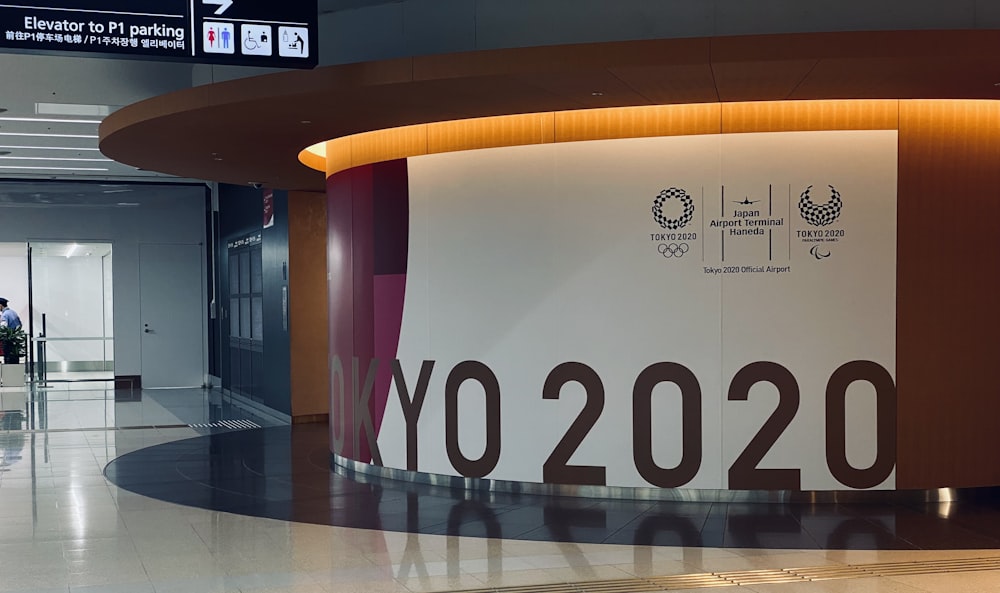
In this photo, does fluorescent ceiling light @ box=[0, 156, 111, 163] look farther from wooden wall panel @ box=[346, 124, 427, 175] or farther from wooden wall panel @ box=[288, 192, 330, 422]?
wooden wall panel @ box=[346, 124, 427, 175]

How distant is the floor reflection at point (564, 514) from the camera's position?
688 centimetres

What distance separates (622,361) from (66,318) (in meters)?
15.6

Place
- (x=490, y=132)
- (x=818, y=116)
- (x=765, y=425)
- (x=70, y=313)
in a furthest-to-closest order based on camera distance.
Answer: (x=70, y=313)
(x=490, y=132)
(x=765, y=425)
(x=818, y=116)

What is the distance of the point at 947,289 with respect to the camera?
7.95 m

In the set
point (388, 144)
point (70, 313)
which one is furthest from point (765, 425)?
point (70, 313)

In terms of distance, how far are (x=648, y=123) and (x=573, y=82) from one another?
1226 millimetres

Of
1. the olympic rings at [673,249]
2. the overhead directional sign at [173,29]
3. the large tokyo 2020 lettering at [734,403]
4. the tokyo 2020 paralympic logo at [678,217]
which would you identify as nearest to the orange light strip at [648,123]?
the tokyo 2020 paralympic logo at [678,217]

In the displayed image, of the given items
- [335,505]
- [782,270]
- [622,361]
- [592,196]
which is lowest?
[335,505]

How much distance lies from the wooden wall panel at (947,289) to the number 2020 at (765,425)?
0.47 ft

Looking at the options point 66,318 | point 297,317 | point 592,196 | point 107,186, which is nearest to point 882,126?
point 592,196

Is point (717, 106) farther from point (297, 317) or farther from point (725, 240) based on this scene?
point (297, 317)

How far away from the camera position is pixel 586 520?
24.4ft

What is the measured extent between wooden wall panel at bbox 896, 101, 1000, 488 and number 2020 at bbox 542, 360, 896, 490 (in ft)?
0.47

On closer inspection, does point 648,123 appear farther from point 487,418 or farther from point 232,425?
point 232,425
